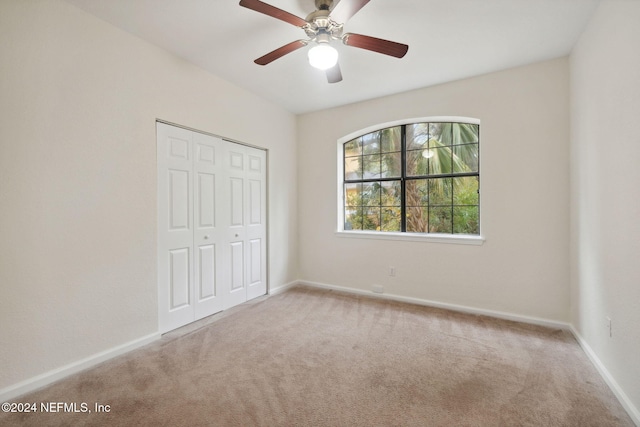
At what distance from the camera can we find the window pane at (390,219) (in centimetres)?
378

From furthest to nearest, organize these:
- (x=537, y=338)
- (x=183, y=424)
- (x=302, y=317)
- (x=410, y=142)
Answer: (x=410, y=142) → (x=302, y=317) → (x=537, y=338) → (x=183, y=424)

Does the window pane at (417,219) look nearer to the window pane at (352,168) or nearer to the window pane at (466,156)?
the window pane at (466,156)

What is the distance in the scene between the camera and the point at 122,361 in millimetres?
2188

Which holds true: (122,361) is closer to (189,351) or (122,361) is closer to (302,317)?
(189,351)

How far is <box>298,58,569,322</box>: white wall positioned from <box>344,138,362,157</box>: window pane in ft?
1.34

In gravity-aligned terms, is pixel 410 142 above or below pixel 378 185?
above

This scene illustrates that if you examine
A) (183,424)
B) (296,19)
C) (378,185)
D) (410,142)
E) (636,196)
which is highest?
(296,19)

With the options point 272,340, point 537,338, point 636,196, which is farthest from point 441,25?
point 272,340

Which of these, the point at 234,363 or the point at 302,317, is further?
the point at 302,317

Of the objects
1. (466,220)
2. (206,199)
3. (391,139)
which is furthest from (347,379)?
(391,139)

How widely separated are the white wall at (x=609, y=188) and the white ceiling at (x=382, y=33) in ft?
1.18

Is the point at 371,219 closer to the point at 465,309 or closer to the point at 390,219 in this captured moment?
the point at 390,219

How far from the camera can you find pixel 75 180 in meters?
2.05

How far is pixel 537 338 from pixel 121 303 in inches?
146
